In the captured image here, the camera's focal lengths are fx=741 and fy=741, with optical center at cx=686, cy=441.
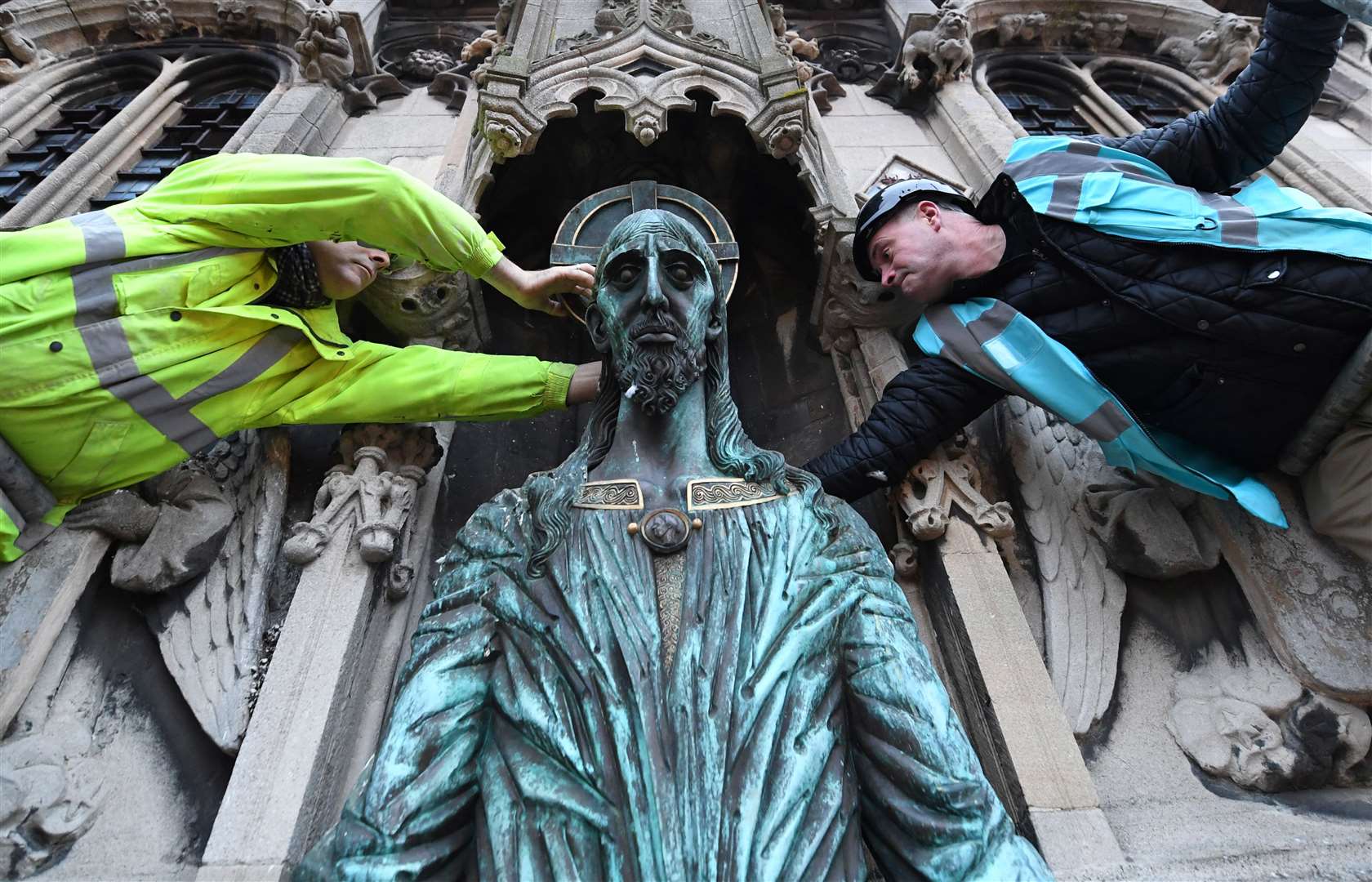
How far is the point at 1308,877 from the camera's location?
1984 millimetres

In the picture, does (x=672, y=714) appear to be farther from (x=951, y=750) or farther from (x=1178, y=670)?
(x=1178, y=670)

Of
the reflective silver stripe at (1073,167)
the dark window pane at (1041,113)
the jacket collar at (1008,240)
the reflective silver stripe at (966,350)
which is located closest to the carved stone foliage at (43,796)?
the reflective silver stripe at (966,350)

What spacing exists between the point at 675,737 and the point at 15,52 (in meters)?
8.53

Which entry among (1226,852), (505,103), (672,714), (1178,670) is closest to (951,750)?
(672,714)

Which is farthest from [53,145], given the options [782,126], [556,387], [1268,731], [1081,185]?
[1268,731]

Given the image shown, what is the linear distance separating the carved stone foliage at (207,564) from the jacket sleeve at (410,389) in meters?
0.31

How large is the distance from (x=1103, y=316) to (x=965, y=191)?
7.72 ft

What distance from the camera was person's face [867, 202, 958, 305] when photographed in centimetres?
300

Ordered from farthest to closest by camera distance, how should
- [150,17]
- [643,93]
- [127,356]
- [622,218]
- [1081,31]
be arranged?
[1081,31] → [150,17] → [643,93] → [622,218] → [127,356]

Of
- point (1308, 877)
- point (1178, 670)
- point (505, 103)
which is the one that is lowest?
point (1178, 670)

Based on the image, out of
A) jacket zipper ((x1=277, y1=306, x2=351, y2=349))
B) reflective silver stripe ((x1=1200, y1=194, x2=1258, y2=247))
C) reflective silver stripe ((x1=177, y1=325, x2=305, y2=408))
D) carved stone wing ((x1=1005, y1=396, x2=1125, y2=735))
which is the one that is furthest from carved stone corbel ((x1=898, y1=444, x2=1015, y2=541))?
reflective silver stripe ((x1=177, y1=325, x2=305, y2=408))

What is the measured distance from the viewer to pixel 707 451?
236cm

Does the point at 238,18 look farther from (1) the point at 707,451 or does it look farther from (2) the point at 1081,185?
(2) the point at 1081,185

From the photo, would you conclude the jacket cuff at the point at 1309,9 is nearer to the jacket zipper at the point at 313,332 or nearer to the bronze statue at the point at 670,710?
the bronze statue at the point at 670,710
